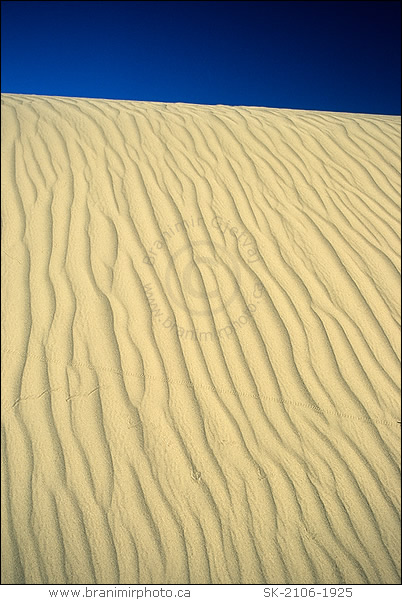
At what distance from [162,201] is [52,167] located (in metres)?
1.10

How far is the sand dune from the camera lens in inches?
84.0

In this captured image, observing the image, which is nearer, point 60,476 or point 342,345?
point 60,476

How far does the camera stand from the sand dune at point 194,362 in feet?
7.00

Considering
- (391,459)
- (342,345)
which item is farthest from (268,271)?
(391,459)

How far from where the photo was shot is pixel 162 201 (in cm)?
380

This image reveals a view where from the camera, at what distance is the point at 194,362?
2781mm

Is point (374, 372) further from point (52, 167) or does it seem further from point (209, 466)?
point (52, 167)

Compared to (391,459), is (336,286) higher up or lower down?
higher up

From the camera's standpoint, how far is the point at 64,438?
93.3 inches
